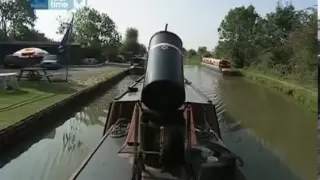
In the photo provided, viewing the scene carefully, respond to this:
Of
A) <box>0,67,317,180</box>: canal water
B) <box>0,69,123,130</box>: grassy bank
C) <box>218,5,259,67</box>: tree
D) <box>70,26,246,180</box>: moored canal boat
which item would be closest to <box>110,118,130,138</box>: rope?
<box>0,67,317,180</box>: canal water

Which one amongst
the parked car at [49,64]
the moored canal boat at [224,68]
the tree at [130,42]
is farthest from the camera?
the tree at [130,42]

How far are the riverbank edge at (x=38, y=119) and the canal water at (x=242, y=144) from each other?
0.24 m

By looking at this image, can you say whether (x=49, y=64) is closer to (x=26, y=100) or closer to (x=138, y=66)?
(x=138, y=66)

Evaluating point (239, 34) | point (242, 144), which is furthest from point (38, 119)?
point (239, 34)

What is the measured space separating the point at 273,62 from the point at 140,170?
25.6 metres

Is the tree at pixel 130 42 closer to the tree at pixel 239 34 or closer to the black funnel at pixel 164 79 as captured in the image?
the tree at pixel 239 34

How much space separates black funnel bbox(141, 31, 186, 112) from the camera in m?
3.82

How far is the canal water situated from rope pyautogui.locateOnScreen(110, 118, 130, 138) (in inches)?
46.7

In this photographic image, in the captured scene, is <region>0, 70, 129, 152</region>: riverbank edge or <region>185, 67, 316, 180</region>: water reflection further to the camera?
<region>0, 70, 129, 152</region>: riverbank edge

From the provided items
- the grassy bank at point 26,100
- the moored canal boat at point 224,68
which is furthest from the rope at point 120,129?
the moored canal boat at point 224,68

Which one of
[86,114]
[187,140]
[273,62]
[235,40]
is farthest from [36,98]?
[235,40]

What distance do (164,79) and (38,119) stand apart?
6385 mm

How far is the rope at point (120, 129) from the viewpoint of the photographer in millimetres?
5914

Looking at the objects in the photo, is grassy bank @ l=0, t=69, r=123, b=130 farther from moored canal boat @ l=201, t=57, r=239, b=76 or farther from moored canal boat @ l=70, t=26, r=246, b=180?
moored canal boat @ l=201, t=57, r=239, b=76
